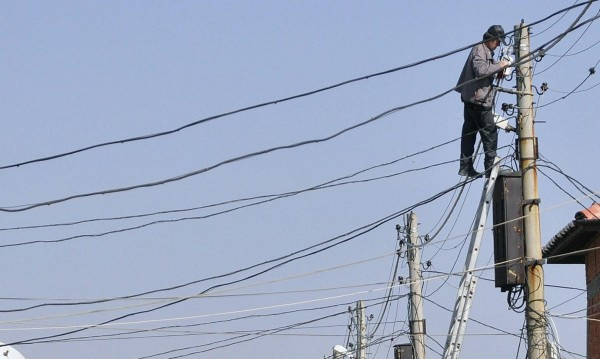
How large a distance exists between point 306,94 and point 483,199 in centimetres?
334

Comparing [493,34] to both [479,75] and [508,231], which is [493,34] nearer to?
[479,75]

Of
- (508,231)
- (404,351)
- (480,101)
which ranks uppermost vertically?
Result: (404,351)

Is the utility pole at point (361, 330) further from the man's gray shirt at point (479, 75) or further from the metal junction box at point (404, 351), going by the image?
the man's gray shirt at point (479, 75)

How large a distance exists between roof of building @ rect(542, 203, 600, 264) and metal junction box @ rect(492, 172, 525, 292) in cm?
307

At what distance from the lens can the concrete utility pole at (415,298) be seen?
992 inches

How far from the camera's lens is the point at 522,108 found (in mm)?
15125

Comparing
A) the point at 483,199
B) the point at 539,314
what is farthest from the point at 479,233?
the point at 539,314

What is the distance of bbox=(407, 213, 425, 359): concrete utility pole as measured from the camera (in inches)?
992

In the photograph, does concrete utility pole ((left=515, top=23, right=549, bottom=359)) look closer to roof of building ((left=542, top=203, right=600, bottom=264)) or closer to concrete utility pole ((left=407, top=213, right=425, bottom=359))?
roof of building ((left=542, top=203, right=600, bottom=264))

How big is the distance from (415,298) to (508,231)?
36.3 feet

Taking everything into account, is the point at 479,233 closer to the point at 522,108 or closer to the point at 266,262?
the point at 522,108

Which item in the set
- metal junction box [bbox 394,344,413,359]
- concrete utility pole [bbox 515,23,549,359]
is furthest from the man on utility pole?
metal junction box [bbox 394,344,413,359]

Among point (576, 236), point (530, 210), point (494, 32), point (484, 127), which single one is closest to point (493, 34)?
point (494, 32)

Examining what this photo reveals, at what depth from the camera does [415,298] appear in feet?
83.7
